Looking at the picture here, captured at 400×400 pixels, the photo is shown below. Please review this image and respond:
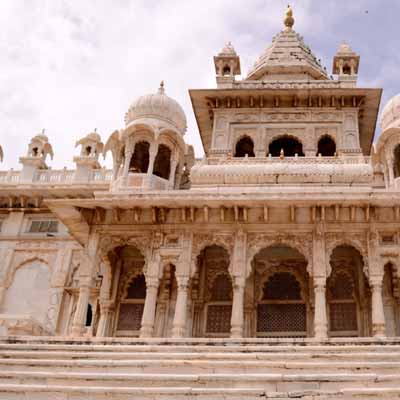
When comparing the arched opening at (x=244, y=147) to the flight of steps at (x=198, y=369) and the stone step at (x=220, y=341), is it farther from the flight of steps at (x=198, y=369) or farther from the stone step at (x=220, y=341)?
the flight of steps at (x=198, y=369)

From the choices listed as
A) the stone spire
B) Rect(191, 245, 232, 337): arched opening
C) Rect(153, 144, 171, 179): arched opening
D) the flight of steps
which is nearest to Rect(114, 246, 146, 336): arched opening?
Rect(191, 245, 232, 337): arched opening

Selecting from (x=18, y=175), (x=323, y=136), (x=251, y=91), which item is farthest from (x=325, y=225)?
(x=18, y=175)

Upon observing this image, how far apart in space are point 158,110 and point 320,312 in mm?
8881

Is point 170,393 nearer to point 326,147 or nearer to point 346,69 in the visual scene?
point 326,147

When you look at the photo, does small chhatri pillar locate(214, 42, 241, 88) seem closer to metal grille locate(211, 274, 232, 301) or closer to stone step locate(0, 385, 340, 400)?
metal grille locate(211, 274, 232, 301)

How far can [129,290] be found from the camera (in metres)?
16.3

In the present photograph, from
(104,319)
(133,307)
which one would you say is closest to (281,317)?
(133,307)

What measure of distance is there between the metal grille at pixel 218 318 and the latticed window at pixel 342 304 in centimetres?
262

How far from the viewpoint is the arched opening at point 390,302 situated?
559 inches

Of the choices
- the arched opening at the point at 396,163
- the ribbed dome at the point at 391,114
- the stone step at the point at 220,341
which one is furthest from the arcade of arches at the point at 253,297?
the ribbed dome at the point at 391,114

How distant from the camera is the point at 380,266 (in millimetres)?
13648

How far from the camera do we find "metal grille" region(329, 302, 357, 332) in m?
14.8

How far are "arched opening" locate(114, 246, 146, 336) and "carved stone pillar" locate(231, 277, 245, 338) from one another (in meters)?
3.33

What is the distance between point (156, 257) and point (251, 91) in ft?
26.6
